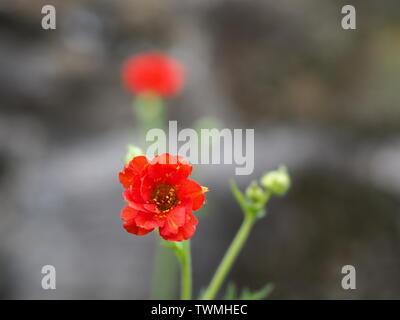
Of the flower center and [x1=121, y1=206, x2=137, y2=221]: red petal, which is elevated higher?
the flower center

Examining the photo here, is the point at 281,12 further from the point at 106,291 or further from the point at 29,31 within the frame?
the point at 106,291

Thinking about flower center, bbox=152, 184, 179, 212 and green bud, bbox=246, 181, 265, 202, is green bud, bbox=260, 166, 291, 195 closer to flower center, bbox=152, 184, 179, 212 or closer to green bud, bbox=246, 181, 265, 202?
green bud, bbox=246, 181, 265, 202

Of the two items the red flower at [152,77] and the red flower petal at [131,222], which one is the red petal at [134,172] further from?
the red flower at [152,77]

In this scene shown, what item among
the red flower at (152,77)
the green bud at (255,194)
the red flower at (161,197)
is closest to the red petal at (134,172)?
the red flower at (161,197)

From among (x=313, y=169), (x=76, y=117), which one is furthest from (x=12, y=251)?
(x=313, y=169)

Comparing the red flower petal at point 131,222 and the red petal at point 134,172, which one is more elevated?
the red petal at point 134,172

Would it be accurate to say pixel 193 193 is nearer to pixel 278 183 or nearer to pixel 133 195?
pixel 133 195

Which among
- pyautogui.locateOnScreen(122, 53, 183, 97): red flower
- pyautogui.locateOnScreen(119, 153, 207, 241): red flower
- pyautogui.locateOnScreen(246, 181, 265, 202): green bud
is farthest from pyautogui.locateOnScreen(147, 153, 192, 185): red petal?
pyautogui.locateOnScreen(122, 53, 183, 97): red flower

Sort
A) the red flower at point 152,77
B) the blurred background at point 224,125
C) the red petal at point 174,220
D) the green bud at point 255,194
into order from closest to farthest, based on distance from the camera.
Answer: the red petal at point 174,220, the green bud at point 255,194, the red flower at point 152,77, the blurred background at point 224,125
